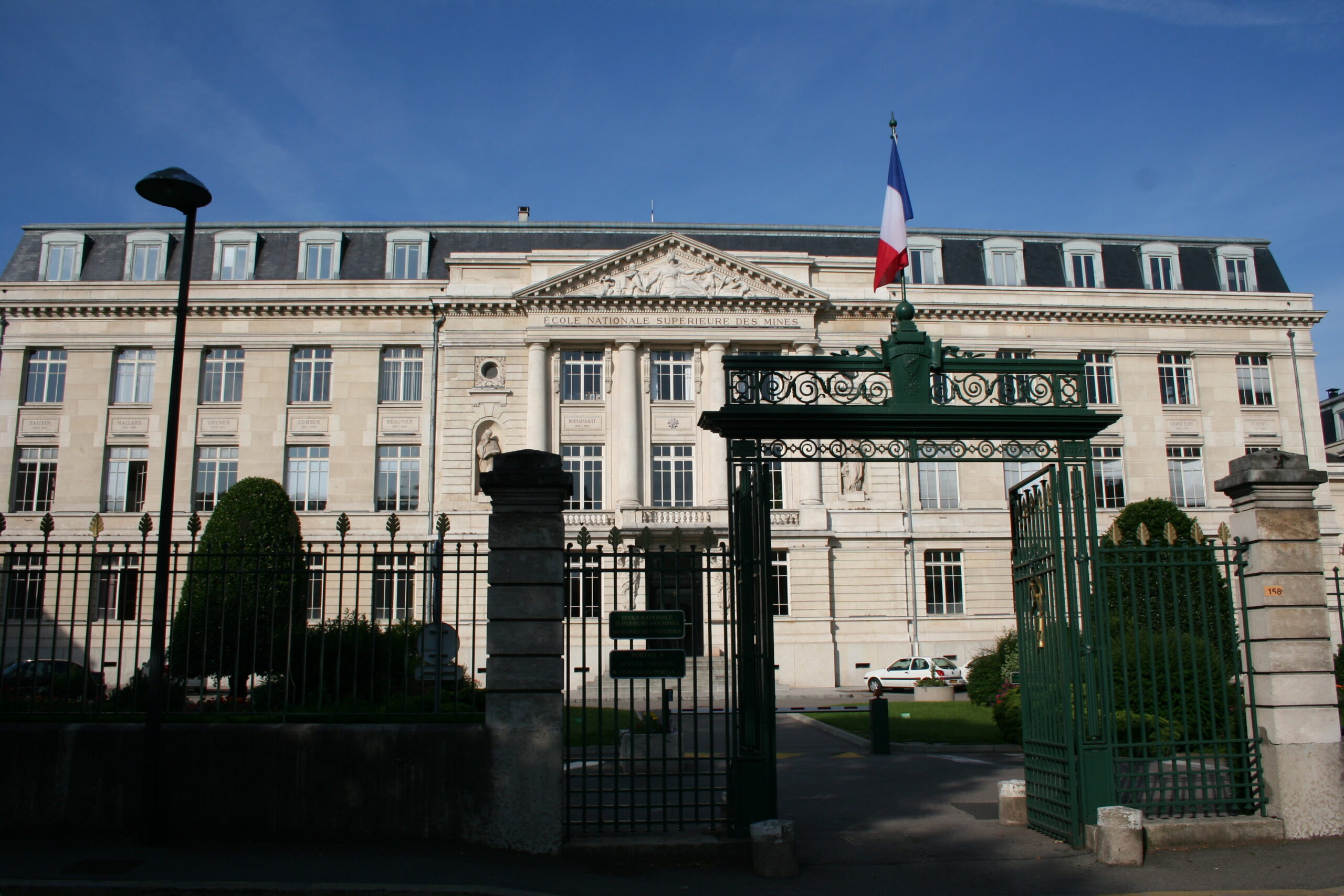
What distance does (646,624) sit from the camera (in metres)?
9.38

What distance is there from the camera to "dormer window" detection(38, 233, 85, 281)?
41531 millimetres

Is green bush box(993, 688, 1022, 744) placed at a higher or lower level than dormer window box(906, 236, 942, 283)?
lower

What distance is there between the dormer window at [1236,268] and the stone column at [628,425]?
26330mm

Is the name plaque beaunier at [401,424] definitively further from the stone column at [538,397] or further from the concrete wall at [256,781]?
the concrete wall at [256,781]

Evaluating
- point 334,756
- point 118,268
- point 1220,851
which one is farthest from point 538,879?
point 118,268

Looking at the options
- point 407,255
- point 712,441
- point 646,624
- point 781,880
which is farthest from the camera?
point 407,255

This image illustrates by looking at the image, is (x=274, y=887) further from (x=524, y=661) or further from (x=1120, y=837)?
(x=1120, y=837)

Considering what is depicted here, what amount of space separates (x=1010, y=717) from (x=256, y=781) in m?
13.3

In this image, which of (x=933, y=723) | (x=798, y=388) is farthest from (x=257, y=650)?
(x=933, y=723)

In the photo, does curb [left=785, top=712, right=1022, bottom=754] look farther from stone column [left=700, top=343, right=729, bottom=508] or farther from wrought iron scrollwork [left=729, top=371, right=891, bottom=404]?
stone column [left=700, top=343, right=729, bottom=508]

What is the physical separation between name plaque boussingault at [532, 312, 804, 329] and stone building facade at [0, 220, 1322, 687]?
74 millimetres

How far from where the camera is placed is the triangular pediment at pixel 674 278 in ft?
129

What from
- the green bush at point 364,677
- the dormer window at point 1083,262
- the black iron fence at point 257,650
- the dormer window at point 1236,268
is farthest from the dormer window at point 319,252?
the dormer window at point 1236,268

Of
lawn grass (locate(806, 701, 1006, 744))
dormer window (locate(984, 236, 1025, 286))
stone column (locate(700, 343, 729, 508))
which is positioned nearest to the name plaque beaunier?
stone column (locate(700, 343, 729, 508))
